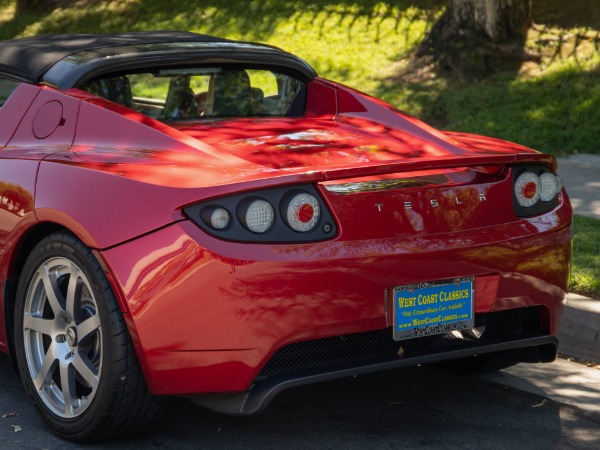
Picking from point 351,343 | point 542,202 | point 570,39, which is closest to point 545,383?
point 542,202

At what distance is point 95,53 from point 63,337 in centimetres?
132

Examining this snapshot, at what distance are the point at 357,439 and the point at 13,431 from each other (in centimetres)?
132

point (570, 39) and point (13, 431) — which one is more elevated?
point (570, 39)

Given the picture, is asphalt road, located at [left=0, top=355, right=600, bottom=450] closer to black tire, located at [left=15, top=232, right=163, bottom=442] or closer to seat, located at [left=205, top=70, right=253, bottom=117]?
black tire, located at [left=15, top=232, right=163, bottom=442]

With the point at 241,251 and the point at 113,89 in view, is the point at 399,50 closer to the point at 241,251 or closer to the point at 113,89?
the point at 113,89

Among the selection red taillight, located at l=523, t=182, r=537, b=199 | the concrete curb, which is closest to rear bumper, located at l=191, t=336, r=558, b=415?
red taillight, located at l=523, t=182, r=537, b=199

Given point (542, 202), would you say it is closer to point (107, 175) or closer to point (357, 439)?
point (357, 439)

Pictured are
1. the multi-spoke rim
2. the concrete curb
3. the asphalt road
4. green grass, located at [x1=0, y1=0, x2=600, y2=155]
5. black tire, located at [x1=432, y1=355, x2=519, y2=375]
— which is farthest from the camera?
green grass, located at [x1=0, y1=0, x2=600, y2=155]

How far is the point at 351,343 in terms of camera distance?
13.1 feet

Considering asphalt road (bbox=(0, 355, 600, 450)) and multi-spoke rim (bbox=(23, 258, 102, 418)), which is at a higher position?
multi-spoke rim (bbox=(23, 258, 102, 418))

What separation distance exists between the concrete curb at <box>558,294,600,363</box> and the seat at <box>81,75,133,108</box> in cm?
238

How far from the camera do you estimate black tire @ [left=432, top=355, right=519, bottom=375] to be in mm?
4977

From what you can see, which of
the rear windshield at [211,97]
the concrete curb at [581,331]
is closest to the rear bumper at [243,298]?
the rear windshield at [211,97]

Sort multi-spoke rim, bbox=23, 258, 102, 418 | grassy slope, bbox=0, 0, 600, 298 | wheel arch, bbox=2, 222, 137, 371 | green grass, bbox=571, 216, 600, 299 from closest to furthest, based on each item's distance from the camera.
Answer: multi-spoke rim, bbox=23, 258, 102, 418, wheel arch, bbox=2, 222, 137, 371, green grass, bbox=571, 216, 600, 299, grassy slope, bbox=0, 0, 600, 298
